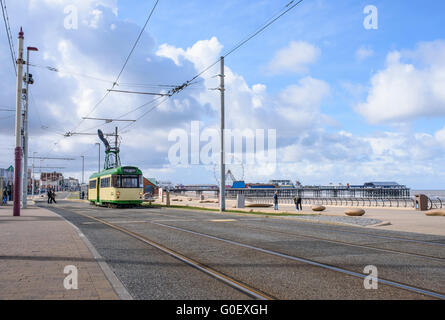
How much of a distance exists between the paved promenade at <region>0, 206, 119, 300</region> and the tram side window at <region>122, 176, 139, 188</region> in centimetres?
2225

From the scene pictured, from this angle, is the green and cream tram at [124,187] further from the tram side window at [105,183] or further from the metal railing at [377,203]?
the metal railing at [377,203]

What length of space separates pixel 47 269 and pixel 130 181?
90.3 feet

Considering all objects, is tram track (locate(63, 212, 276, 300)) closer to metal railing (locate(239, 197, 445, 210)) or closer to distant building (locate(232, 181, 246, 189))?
metal railing (locate(239, 197, 445, 210))

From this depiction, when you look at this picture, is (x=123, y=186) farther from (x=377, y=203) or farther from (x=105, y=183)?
→ (x=377, y=203)

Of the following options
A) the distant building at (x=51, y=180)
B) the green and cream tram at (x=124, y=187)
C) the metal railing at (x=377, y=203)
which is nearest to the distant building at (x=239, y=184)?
the metal railing at (x=377, y=203)

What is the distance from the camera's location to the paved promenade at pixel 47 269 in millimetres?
5465

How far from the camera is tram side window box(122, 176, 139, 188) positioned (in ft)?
111

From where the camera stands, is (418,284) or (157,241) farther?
(157,241)

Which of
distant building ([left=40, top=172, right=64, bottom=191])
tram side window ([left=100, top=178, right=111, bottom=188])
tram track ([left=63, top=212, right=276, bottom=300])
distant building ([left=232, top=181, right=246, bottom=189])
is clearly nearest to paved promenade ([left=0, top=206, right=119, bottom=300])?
tram track ([left=63, top=212, right=276, bottom=300])

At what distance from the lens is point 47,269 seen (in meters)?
7.14
